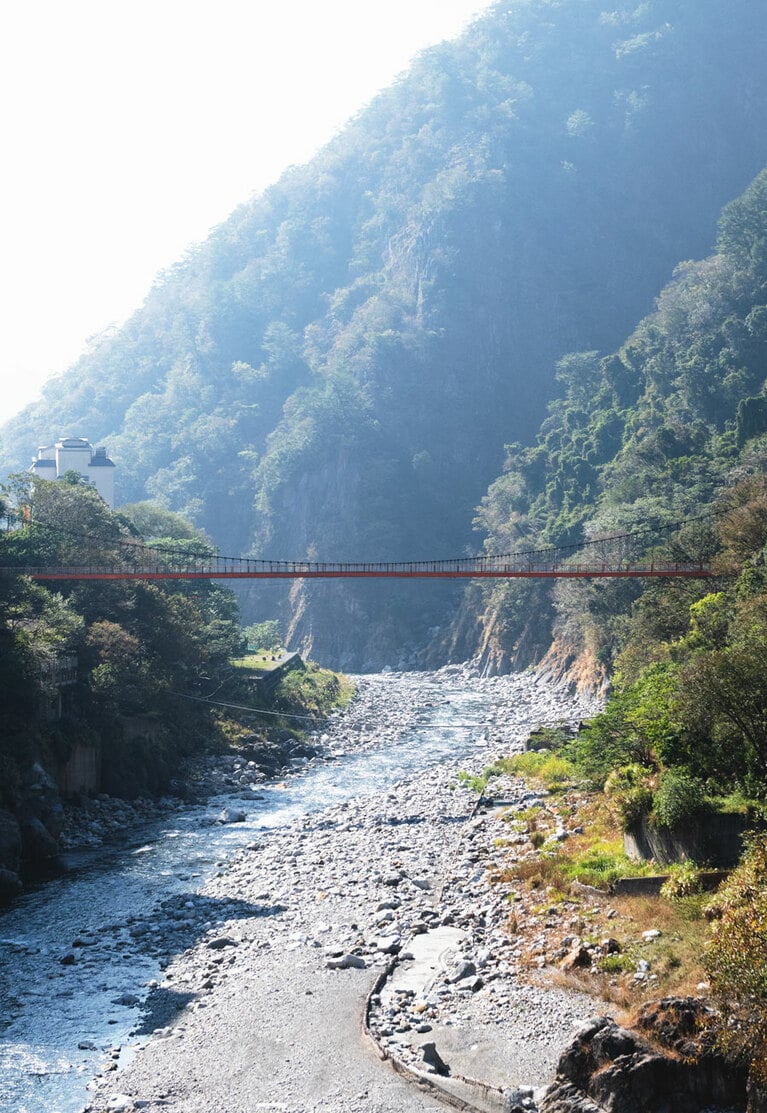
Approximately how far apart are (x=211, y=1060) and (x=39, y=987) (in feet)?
13.1

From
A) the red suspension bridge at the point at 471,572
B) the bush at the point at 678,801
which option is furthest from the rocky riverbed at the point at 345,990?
the red suspension bridge at the point at 471,572

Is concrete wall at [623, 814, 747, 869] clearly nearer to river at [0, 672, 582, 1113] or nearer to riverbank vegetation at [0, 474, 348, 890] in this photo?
river at [0, 672, 582, 1113]

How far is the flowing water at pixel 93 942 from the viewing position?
14.1 m

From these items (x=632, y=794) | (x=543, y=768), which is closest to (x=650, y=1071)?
(x=632, y=794)

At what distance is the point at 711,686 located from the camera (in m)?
18.4

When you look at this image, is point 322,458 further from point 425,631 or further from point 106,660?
point 106,660

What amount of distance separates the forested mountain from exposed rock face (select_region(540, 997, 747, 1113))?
211 feet

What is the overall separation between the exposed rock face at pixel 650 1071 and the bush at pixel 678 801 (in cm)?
515

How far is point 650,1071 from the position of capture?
1130 centimetres

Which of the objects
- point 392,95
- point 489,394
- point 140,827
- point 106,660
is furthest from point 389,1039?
point 392,95

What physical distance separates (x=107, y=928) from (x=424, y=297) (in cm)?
9445

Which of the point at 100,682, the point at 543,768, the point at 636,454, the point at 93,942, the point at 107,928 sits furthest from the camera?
the point at 636,454

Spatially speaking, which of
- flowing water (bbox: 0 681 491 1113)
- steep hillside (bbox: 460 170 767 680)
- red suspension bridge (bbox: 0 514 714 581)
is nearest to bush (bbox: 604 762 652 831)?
flowing water (bbox: 0 681 491 1113)

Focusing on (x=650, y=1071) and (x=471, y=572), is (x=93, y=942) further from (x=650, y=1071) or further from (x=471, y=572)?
(x=471, y=572)
